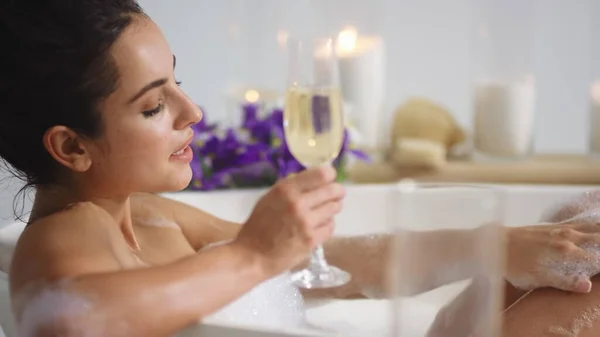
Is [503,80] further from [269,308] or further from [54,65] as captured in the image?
[54,65]

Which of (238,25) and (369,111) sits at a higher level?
(238,25)

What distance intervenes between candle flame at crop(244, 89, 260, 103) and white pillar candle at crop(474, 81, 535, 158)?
1.50 feet

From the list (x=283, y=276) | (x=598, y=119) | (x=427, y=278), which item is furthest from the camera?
(x=598, y=119)

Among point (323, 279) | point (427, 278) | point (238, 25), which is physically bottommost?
point (323, 279)

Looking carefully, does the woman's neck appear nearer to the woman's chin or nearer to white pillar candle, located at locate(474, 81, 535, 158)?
the woman's chin

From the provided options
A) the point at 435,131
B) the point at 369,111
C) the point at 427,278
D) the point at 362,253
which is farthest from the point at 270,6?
the point at 427,278

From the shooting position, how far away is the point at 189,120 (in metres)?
0.55

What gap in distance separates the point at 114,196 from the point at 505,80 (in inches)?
48.9

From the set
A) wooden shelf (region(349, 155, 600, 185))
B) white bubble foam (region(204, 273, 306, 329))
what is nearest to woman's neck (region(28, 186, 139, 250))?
white bubble foam (region(204, 273, 306, 329))

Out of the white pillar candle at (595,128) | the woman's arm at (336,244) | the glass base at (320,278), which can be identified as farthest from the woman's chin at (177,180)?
the white pillar candle at (595,128)

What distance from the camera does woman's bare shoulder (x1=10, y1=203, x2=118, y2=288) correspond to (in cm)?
49

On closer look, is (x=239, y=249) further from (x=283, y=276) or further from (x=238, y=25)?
(x=238, y=25)

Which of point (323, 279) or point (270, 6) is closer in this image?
point (323, 279)

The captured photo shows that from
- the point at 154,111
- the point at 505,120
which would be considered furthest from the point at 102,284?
the point at 505,120
